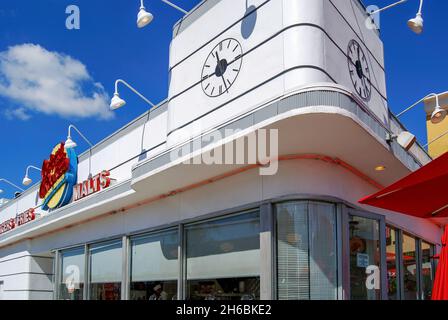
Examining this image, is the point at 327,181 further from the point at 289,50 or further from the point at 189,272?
the point at 189,272

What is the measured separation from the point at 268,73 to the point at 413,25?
2.74 meters

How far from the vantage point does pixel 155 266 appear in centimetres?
1088

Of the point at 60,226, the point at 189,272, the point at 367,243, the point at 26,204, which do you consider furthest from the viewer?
the point at 26,204

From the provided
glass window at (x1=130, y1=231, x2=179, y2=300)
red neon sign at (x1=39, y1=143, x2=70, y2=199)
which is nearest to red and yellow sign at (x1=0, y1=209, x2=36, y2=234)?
red neon sign at (x1=39, y1=143, x2=70, y2=199)

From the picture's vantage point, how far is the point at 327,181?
8.45 metres

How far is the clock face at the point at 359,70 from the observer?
29.3 ft

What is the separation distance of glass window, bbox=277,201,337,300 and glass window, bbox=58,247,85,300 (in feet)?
24.7

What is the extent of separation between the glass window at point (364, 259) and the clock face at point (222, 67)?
3179mm

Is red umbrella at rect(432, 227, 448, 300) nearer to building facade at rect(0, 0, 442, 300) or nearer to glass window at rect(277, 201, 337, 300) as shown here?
building facade at rect(0, 0, 442, 300)

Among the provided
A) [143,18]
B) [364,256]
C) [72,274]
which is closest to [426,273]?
[364,256]

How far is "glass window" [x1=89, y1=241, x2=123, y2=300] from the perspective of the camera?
1226cm

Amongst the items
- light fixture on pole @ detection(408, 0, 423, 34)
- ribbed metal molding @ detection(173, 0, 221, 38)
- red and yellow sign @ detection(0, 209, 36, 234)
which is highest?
ribbed metal molding @ detection(173, 0, 221, 38)

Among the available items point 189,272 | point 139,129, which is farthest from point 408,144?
point 139,129

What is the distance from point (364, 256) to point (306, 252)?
1.45 meters
